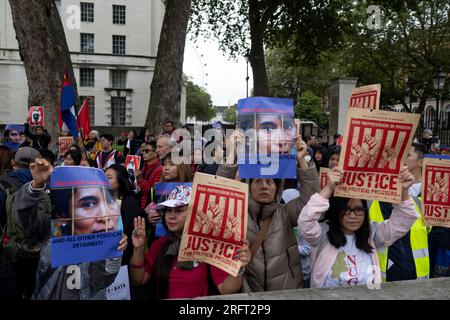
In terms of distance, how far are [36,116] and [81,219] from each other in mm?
9001

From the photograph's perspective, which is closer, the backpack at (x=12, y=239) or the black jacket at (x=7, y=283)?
the black jacket at (x=7, y=283)

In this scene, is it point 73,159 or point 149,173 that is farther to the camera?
point 149,173

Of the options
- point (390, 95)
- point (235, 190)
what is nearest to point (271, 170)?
point (235, 190)

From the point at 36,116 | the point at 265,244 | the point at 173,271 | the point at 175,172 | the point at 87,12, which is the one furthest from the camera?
the point at 87,12

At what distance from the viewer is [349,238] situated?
3064mm

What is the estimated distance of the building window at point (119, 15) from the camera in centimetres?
3812

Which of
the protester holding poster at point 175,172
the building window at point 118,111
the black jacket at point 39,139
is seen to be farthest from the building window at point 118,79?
the protester holding poster at point 175,172

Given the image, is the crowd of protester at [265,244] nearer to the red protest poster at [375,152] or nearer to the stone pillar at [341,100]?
the red protest poster at [375,152]

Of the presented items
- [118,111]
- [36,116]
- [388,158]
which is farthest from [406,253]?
[118,111]

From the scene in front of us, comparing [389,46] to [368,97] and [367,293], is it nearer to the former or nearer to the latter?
[368,97]

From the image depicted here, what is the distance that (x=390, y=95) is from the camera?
3266cm

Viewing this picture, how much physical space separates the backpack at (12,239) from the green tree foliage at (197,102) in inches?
2740

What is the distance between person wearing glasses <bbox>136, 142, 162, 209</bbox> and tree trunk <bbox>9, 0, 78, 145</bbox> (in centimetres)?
521

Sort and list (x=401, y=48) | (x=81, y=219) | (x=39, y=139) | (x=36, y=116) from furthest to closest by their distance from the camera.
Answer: (x=401, y=48) → (x=36, y=116) → (x=39, y=139) → (x=81, y=219)
